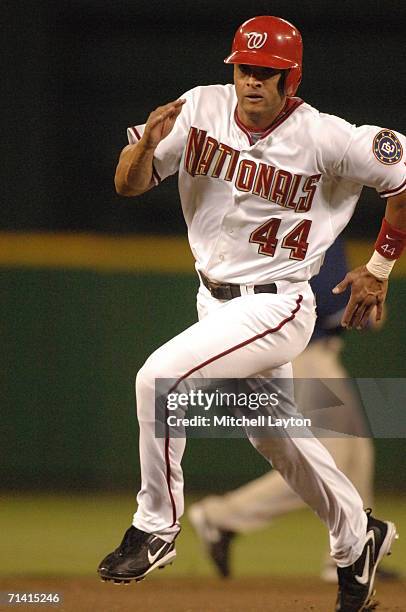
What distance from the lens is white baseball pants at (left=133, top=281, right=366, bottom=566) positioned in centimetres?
232

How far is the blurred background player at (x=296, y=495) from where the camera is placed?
124 inches

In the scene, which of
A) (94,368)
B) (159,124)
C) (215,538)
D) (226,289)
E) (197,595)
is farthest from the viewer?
(94,368)

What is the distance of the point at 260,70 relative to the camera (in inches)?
95.4

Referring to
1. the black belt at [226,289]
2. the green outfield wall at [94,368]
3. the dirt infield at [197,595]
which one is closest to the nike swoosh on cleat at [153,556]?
the dirt infield at [197,595]

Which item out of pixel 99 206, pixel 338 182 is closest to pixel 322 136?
pixel 338 182

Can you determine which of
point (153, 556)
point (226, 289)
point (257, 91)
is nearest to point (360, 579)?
point (153, 556)

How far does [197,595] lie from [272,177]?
1284 mm

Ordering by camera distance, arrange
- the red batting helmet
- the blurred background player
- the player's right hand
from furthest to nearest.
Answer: the blurred background player → the red batting helmet → the player's right hand

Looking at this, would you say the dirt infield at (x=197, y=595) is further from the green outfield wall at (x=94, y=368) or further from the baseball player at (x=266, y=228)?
the green outfield wall at (x=94, y=368)

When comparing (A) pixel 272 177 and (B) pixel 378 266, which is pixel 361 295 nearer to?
(B) pixel 378 266

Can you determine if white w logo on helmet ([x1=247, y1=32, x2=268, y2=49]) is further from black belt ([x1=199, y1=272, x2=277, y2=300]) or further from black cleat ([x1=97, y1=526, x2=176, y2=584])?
black cleat ([x1=97, y1=526, x2=176, y2=584])

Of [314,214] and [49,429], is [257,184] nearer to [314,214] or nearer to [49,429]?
[314,214]

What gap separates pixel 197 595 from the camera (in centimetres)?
309

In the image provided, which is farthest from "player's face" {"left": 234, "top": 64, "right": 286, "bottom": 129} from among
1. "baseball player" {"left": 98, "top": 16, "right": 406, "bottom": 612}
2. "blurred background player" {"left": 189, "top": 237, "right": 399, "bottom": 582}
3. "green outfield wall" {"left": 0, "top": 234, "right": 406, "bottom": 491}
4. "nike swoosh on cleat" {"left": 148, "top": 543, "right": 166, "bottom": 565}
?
"green outfield wall" {"left": 0, "top": 234, "right": 406, "bottom": 491}
